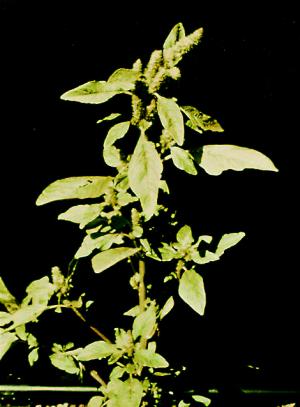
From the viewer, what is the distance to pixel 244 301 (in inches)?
108

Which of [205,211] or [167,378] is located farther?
[205,211]

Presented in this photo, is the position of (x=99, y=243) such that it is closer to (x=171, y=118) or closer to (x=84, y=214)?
(x=84, y=214)

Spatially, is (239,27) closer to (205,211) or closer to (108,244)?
(205,211)

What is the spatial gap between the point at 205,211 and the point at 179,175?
32 centimetres

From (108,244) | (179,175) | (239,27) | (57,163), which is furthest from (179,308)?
(239,27)

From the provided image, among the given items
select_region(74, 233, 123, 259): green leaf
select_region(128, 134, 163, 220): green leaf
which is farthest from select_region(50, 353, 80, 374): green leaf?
select_region(128, 134, 163, 220): green leaf

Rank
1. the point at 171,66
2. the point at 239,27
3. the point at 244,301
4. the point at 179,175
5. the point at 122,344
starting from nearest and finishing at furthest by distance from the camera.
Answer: the point at 171,66
the point at 122,344
the point at 239,27
the point at 179,175
the point at 244,301

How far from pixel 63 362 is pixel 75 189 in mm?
933

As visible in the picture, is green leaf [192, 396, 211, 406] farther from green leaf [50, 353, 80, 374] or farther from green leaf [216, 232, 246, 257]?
green leaf [216, 232, 246, 257]

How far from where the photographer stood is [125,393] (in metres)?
1.32

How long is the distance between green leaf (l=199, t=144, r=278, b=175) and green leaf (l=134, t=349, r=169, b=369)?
23.9 inches

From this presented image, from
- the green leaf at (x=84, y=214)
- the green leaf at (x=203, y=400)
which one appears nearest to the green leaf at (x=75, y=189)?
the green leaf at (x=84, y=214)

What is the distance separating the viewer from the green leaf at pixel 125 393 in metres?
1.29

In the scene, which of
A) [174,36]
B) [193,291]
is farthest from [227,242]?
[174,36]
